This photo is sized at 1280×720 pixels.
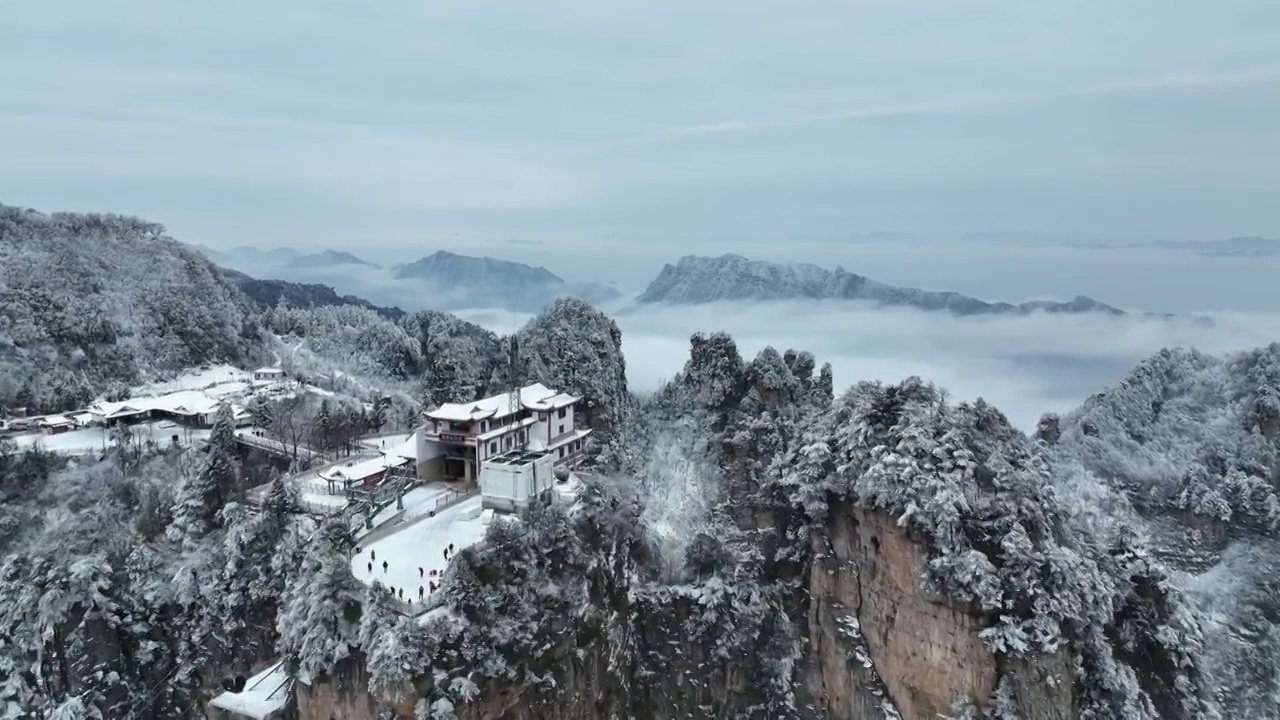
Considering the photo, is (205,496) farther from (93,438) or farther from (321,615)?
(93,438)

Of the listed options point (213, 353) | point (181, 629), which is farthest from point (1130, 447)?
point (213, 353)

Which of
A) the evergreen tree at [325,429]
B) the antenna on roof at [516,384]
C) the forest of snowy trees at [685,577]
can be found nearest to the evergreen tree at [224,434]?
the forest of snowy trees at [685,577]

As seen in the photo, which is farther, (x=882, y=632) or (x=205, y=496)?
(x=205, y=496)

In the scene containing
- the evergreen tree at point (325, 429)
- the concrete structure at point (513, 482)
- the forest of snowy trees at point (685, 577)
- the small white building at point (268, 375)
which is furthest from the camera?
the small white building at point (268, 375)

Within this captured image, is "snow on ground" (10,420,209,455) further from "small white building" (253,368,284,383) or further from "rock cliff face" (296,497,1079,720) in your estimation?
"rock cliff face" (296,497,1079,720)

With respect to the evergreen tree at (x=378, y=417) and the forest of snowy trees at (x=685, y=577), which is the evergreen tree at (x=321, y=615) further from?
the evergreen tree at (x=378, y=417)

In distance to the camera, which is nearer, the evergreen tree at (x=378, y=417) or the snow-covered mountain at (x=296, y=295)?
the evergreen tree at (x=378, y=417)

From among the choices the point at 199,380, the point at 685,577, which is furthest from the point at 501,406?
→ the point at 199,380
